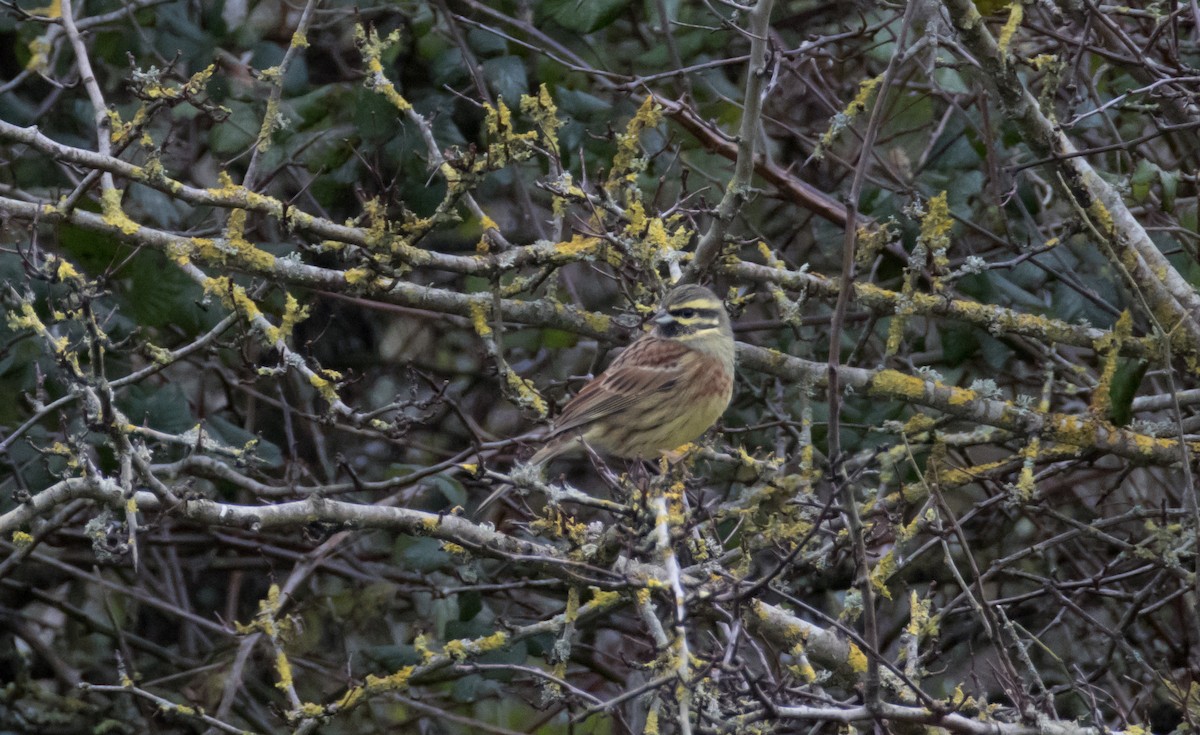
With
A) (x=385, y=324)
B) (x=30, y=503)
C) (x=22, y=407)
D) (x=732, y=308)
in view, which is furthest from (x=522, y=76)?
(x=30, y=503)

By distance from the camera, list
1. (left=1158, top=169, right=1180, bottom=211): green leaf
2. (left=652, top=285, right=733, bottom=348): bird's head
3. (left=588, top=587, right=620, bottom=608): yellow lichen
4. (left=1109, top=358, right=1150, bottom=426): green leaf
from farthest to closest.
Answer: (left=1158, top=169, right=1180, bottom=211): green leaf → (left=652, top=285, right=733, bottom=348): bird's head → (left=1109, top=358, right=1150, bottom=426): green leaf → (left=588, top=587, right=620, bottom=608): yellow lichen

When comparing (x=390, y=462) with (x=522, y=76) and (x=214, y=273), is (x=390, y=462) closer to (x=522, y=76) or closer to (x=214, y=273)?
(x=214, y=273)

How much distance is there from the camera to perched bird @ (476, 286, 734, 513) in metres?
4.45

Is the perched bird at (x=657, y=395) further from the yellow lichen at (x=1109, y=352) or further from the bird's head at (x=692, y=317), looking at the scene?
the yellow lichen at (x=1109, y=352)

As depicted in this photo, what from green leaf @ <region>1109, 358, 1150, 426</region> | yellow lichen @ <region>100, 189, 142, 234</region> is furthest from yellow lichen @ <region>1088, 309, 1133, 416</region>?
yellow lichen @ <region>100, 189, 142, 234</region>

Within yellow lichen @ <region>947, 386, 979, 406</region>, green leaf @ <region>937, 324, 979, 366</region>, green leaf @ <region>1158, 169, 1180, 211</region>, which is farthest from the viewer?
green leaf @ <region>937, 324, 979, 366</region>

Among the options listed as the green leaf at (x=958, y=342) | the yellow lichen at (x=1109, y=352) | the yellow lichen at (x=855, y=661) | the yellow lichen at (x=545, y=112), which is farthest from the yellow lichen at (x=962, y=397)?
the yellow lichen at (x=545, y=112)

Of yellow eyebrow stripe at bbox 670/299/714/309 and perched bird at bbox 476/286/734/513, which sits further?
perched bird at bbox 476/286/734/513

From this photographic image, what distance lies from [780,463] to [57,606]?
11.4ft

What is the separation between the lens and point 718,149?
4.72 metres

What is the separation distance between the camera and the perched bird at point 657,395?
4.45 m

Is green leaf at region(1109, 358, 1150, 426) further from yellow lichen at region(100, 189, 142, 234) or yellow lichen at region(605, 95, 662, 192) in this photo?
yellow lichen at region(100, 189, 142, 234)

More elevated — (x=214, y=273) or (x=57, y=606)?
(x=214, y=273)

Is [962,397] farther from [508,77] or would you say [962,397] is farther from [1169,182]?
[508,77]
